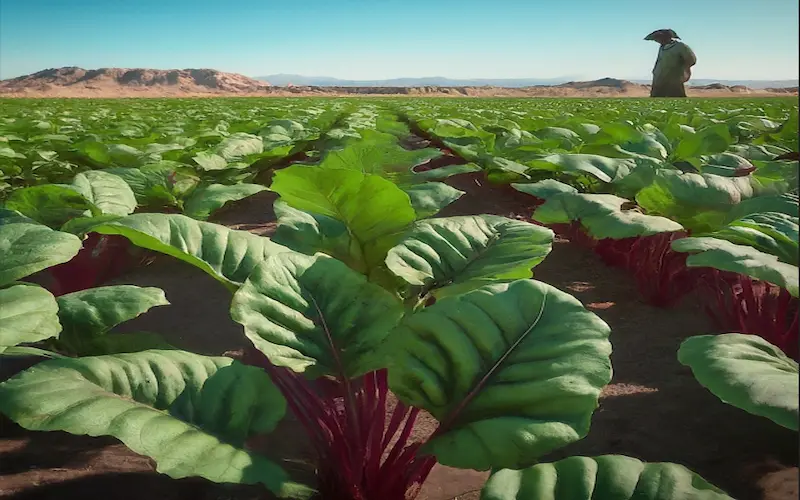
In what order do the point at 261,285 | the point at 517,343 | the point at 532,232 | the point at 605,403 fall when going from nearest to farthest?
the point at 517,343 < the point at 261,285 < the point at 532,232 < the point at 605,403

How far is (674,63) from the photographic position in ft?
113

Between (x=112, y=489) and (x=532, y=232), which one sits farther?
(x=532, y=232)

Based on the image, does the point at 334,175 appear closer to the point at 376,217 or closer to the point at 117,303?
the point at 376,217

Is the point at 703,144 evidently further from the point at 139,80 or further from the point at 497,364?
the point at 139,80

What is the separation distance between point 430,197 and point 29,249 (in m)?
0.86

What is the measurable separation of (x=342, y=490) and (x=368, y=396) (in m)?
0.14

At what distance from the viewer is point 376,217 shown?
4.08 feet

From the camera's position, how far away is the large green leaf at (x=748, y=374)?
72 cm

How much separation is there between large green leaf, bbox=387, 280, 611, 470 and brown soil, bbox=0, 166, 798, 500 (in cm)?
28

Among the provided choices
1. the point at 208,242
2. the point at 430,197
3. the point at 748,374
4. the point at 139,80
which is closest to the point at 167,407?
the point at 208,242

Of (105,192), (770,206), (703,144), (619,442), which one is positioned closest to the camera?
(619,442)

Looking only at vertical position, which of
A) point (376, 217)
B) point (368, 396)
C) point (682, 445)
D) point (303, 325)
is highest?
point (376, 217)

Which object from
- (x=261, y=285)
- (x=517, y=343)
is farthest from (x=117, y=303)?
(x=517, y=343)

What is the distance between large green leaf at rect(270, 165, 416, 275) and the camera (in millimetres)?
1214
